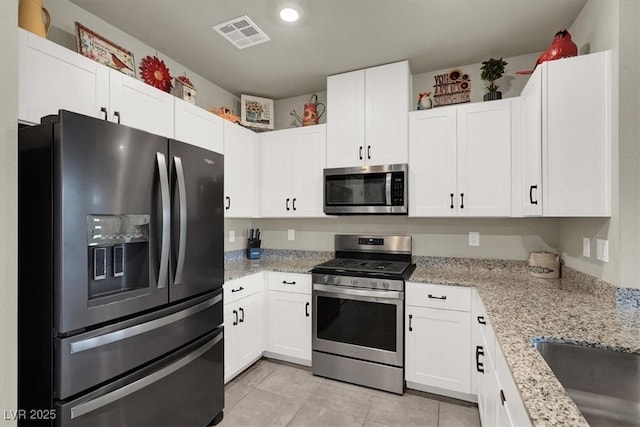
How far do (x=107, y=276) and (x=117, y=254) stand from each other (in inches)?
3.9

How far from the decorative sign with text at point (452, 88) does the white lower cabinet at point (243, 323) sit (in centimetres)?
223

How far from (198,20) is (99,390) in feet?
7.10

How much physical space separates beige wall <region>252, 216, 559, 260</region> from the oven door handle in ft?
2.16

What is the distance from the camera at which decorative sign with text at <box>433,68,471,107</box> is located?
2.66 metres

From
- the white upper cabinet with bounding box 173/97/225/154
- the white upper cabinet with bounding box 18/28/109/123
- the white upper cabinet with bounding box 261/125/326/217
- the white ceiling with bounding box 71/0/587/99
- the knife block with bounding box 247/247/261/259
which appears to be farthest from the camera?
the knife block with bounding box 247/247/261/259

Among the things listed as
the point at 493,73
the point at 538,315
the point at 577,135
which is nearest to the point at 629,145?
the point at 577,135

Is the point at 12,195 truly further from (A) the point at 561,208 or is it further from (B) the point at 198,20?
(A) the point at 561,208

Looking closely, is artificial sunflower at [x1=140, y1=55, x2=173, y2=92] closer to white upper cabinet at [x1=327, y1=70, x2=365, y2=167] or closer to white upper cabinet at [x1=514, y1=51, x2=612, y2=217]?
white upper cabinet at [x1=327, y1=70, x2=365, y2=167]

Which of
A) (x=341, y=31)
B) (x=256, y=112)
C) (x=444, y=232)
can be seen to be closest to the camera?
(x=341, y=31)

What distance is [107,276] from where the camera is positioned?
4.37ft

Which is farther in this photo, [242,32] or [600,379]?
[242,32]

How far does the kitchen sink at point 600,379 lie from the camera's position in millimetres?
1075

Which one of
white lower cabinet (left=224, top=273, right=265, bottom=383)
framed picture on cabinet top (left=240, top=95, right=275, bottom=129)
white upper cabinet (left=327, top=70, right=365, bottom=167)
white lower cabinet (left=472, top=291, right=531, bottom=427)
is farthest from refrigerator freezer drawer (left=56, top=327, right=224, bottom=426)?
framed picture on cabinet top (left=240, top=95, right=275, bottom=129)

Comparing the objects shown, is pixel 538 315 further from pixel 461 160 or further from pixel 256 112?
pixel 256 112
